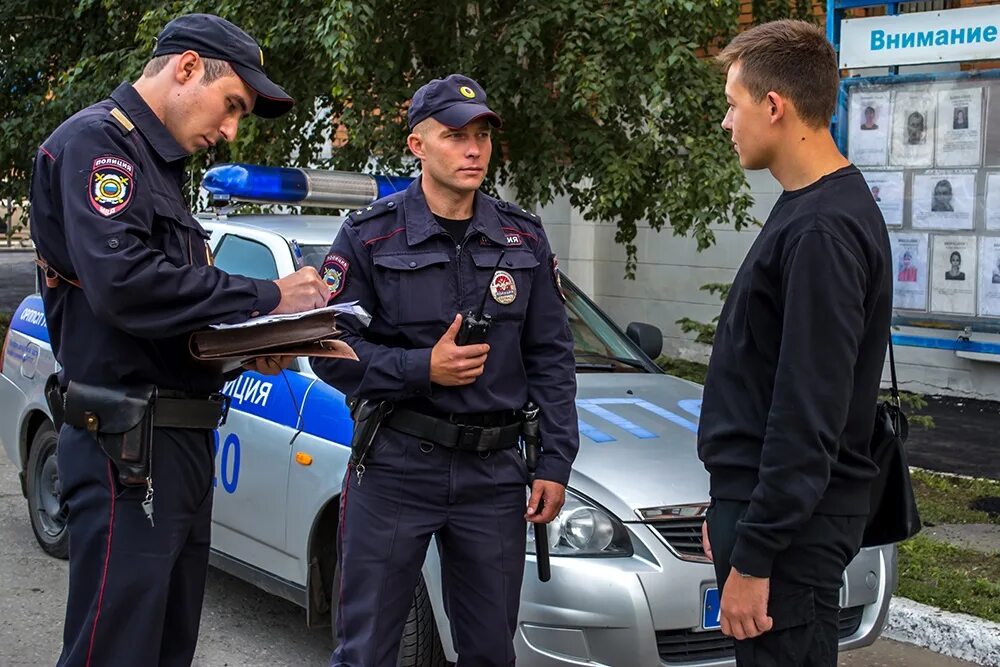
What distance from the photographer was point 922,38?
6754 mm

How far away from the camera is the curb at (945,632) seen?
4887mm

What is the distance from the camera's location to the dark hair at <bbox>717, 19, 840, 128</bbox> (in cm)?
254

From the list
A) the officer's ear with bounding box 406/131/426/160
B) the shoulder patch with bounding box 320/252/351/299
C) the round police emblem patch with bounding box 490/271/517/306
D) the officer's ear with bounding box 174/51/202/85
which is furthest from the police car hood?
the officer's ear with bounding box 174/51/202/85

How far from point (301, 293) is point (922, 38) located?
4.98 m

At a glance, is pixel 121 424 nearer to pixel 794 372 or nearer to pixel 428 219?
pixel 428 219

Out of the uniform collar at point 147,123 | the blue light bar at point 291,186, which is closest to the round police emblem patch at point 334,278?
the uniform collar at point 147,123

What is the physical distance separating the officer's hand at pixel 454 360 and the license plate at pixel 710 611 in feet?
3.55

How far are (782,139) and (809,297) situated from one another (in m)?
0.38

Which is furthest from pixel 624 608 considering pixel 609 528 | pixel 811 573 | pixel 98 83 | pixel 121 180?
pixel 98 83

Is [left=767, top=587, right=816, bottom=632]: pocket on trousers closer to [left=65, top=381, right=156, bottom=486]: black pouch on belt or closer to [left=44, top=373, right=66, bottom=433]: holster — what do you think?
[left=65, top=381, right=156, bottom=486]: black pouch on belt

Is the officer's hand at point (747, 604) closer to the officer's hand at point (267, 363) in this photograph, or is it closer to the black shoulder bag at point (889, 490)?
the black shoulder bag at point (889, 490)

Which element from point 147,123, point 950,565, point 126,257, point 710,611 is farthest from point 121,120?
point 950,565

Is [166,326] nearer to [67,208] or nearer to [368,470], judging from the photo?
[67,208]

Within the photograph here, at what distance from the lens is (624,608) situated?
3705 mm
